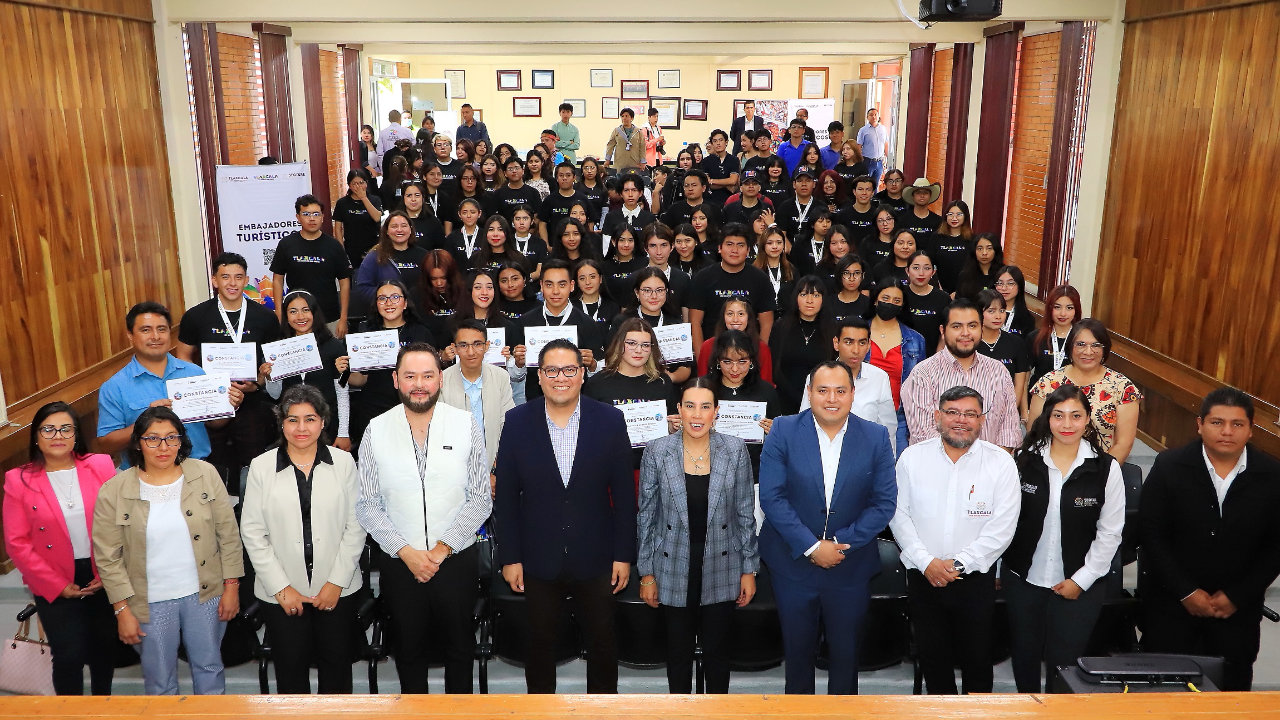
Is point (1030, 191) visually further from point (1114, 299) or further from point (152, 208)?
point (152, 208)

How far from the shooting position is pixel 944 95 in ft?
42.2

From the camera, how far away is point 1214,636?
3.69 m

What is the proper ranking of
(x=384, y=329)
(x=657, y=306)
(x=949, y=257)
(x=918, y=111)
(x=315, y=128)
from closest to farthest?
1. (x=384, y=329)
2. (x=657, y=306)
3. (x=949, y=257)
4. (x=315, y=128)
5. (x=918, y=111)

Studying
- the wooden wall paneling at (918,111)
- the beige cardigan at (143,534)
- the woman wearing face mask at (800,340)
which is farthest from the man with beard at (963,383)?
the wooden wall paneling at (918,111)

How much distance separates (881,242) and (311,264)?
435 cm

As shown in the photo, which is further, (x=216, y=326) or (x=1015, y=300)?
(x=1015, y=300)

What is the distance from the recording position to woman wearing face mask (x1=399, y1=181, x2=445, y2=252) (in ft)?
25.0

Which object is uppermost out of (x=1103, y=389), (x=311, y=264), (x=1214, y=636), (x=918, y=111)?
(x=918, y=111)

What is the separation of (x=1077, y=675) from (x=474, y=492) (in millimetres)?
2225

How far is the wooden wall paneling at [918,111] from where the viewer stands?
13328 millimetres

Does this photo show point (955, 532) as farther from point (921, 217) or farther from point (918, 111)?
point (918, 111)

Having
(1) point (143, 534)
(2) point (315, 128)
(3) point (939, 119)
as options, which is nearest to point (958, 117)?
(3) point (939, 119)

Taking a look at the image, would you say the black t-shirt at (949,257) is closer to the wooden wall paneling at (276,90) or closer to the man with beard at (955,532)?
the man with beard at (955,532)

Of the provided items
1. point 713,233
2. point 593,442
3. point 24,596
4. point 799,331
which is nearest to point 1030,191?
point 713,233
